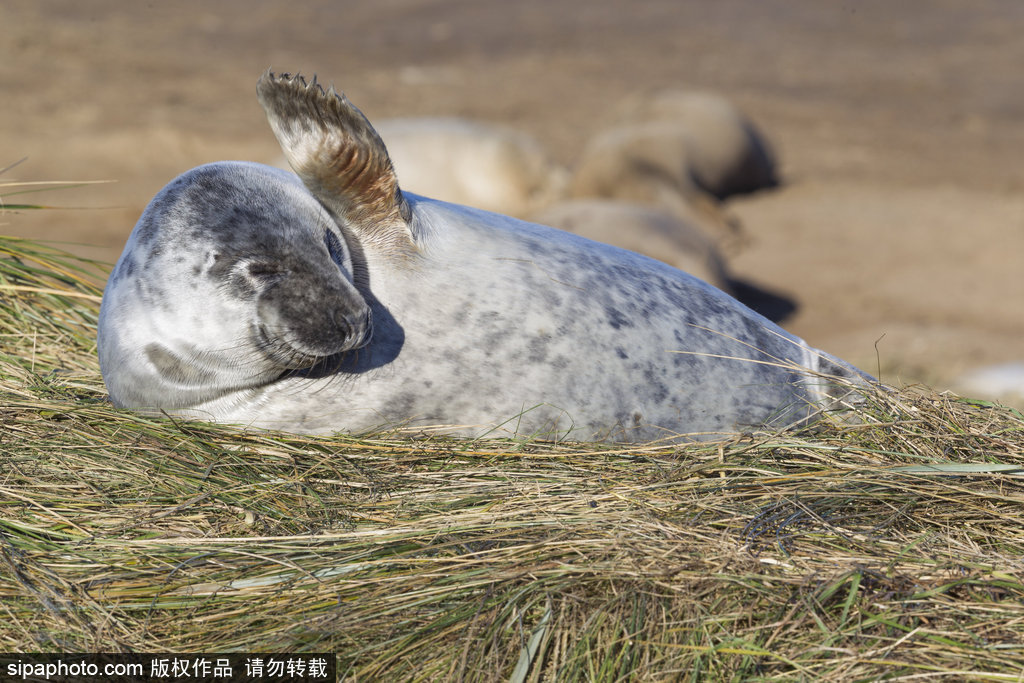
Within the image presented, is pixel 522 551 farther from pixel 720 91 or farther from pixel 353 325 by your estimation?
pixel 720 91

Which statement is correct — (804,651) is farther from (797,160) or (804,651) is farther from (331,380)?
(797,160)

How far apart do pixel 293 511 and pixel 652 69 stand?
15.6 metres

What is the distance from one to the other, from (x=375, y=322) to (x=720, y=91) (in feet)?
45.7

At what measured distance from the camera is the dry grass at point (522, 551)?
1.56 meters

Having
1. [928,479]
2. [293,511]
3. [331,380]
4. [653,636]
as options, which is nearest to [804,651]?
[653,636]

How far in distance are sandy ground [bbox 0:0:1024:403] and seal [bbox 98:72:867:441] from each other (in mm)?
3849

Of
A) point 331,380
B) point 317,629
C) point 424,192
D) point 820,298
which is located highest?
point 331,380

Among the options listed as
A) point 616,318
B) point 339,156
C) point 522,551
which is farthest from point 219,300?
point 616,318

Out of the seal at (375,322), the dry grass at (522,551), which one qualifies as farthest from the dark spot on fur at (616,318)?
the dry grass at (522,551)

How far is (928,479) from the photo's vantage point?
1.95m

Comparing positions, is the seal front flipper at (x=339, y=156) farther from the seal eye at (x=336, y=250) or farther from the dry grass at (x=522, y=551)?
the dry grass at (x=522, y=551)

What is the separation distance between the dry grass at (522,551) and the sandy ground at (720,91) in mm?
4216

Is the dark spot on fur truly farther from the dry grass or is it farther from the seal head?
the seal head

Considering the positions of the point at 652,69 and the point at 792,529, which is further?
the point at 652,69
